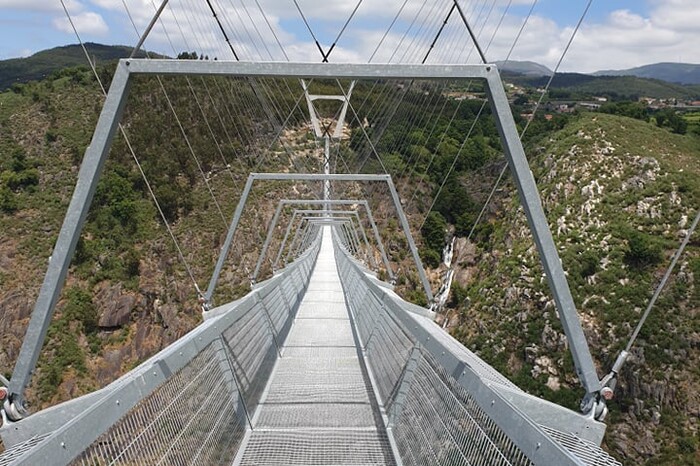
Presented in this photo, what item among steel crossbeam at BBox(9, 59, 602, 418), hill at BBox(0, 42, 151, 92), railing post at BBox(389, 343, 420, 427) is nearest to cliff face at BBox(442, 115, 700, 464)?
railing post at BBox(389, 343, 420, 427)

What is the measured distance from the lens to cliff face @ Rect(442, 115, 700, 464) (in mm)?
45688

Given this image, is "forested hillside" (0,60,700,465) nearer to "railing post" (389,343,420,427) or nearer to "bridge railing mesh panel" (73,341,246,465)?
"railing post" (389,343,420,427)

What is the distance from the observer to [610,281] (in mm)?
55594

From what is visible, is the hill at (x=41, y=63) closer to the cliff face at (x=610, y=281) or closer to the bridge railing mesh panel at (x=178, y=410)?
the cliff face at (x=610, y=281)

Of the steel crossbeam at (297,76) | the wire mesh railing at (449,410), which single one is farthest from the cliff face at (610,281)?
the steel crossbeam at (297,76)

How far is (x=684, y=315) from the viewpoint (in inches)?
1972

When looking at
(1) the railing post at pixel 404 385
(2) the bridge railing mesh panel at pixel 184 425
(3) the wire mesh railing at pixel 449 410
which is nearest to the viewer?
(3) the wire mesh railing at pixel 449 410

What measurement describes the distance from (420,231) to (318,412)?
6176 centimetres

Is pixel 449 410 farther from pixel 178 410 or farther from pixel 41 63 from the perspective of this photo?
pixel 41 63

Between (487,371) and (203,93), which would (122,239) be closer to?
(203,93)

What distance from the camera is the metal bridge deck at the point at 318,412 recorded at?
470 cm

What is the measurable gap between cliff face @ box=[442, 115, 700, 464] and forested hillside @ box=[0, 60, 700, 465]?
0.60 feet

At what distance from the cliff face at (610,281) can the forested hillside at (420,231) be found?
0.60 feet

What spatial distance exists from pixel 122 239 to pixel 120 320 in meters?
9.34
